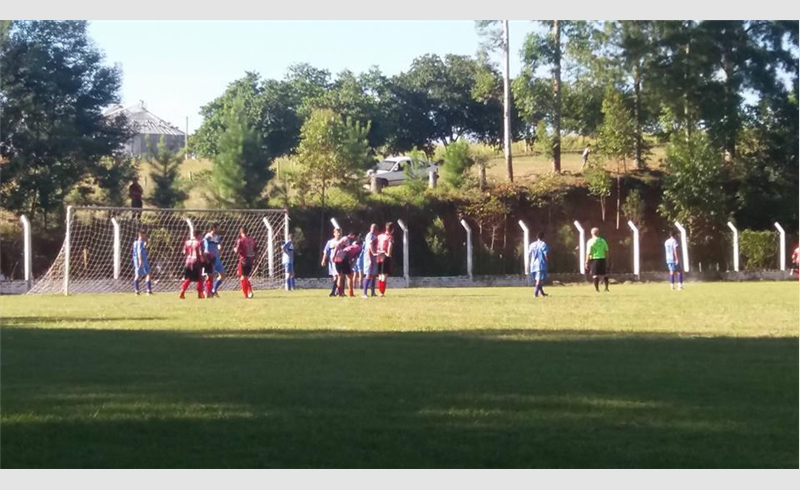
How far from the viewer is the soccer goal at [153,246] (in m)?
35.9

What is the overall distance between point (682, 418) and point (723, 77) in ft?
140

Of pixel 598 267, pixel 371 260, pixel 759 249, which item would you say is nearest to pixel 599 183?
pixel 759 249

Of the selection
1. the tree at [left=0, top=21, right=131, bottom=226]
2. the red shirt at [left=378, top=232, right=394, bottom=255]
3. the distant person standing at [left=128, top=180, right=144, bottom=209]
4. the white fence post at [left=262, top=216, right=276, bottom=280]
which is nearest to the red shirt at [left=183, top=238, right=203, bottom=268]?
the red shirt at [left=378, top=232, right=394, bottom=255]

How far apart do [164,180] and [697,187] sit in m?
21.4

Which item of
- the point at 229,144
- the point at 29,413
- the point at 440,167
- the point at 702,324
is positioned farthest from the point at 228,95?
the point at 29,413

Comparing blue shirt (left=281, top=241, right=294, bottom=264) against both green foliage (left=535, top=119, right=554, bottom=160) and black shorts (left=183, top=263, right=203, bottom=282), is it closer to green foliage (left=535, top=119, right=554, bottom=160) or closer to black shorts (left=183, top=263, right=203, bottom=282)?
black shorts (left=183, top=263, right=203, bottom=282)

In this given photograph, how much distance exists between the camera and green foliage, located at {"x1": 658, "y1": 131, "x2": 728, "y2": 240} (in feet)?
163

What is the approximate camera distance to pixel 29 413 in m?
9.40

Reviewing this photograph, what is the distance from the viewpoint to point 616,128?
50.4 metres

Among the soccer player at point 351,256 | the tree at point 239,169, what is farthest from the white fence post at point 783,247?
the tree at point 239,169

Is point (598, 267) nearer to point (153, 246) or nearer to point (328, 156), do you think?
point (153, 246)

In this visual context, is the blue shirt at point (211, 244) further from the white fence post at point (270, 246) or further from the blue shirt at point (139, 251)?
the white fence post at point (270, 246)

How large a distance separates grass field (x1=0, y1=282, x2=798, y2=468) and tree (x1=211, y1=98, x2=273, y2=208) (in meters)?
→ 24.7

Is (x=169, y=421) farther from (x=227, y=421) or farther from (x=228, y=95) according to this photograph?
(x=228, y=95)
